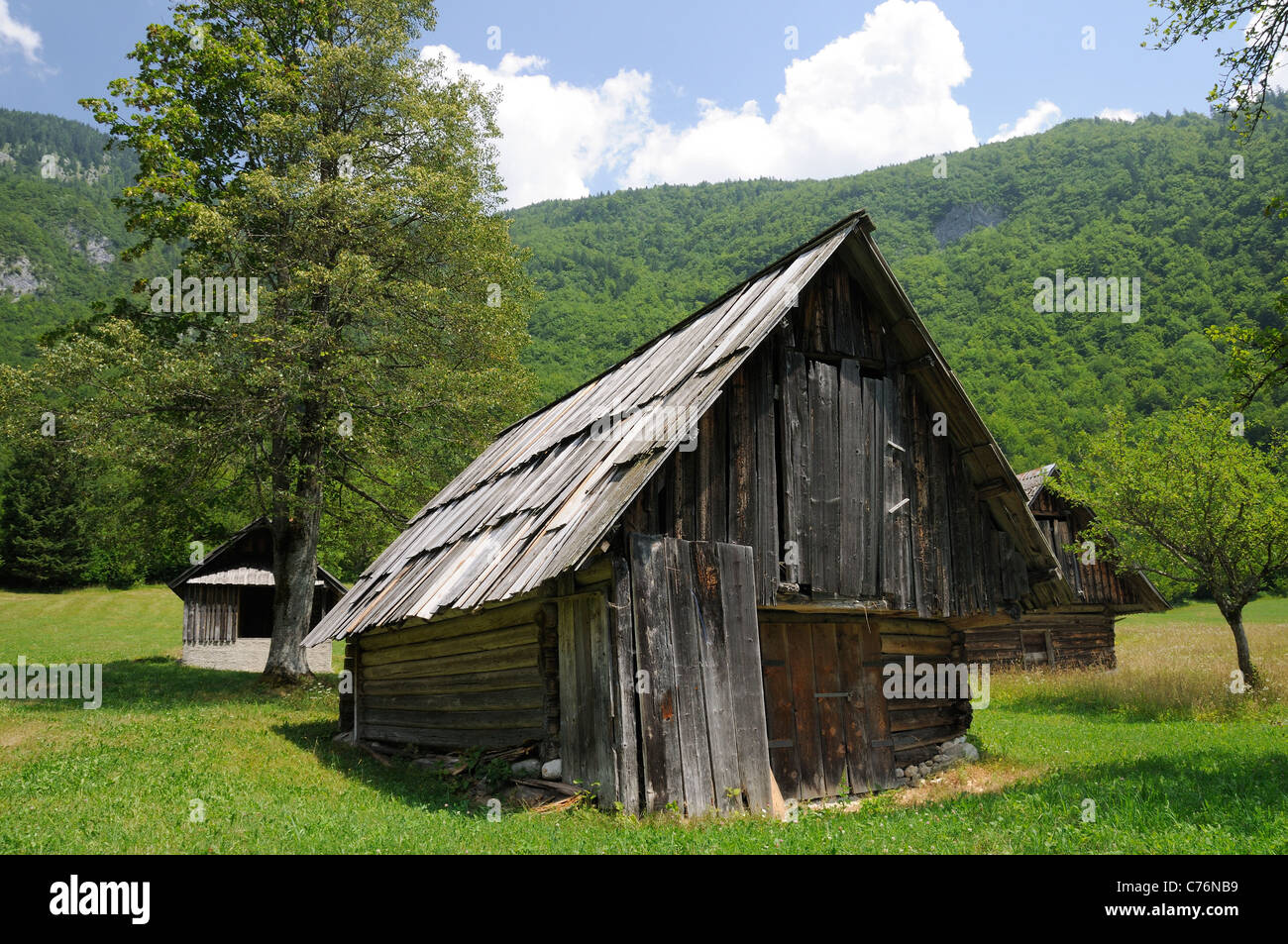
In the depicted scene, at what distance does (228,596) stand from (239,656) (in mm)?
2363

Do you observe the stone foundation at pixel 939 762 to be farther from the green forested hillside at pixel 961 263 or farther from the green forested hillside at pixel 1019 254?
the green forested hillside at pixel 1019 254

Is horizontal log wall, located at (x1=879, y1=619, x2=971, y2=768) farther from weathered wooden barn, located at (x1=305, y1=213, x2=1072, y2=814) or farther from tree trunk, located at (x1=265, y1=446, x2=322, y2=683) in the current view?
tree trunk, located at (x1=265, y1=446, x2=322, y2=683)

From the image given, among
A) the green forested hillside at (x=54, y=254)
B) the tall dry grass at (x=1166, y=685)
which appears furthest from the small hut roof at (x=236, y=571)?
the green forested hillside at (x=54, y=254)

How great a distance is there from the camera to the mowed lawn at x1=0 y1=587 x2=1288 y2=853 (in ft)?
22.9

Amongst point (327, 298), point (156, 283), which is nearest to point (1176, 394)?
point (327, 298)

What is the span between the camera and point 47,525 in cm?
5331

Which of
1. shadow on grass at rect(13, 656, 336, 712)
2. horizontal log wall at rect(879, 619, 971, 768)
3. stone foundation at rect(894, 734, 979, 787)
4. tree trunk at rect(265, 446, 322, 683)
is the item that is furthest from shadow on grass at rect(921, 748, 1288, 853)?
tree trunk at rect(265, 446, 322, 683)

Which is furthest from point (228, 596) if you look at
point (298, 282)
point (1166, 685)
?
point (1166, 685)

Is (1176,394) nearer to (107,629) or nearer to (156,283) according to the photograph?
(156,283)

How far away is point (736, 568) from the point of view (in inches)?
375

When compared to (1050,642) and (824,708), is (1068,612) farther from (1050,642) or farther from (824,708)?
(824,708)

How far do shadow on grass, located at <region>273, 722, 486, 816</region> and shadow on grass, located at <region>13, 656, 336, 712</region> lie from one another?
4663 mm

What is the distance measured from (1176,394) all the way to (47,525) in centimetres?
7440

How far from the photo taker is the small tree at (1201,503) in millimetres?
17484
